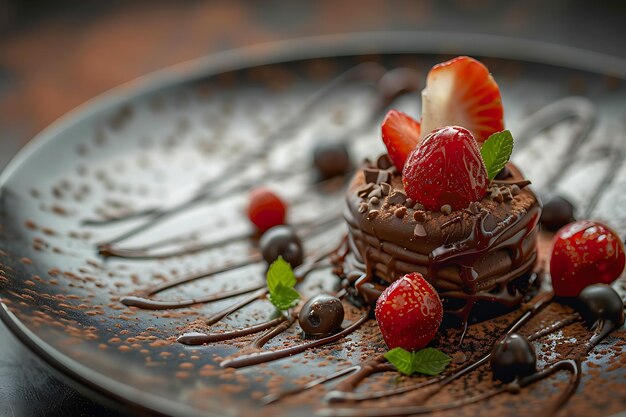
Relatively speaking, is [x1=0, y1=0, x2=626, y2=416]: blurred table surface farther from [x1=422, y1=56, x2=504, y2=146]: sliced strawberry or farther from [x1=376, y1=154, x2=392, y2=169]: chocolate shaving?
[x1=422, y1=56, x2=504, y2=146]: sliced strawberry

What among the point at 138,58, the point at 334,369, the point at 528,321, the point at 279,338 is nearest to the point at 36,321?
the point at 279,338

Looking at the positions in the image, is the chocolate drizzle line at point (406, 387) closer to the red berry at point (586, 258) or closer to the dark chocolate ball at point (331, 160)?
the red berry at point (586, 258)

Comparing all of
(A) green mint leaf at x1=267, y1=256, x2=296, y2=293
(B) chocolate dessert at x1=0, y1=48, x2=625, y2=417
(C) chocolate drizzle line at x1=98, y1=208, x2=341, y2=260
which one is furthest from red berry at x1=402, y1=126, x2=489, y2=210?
(C) chocolate drizzle line at x1=98, y1=208, x2=341, y2=260

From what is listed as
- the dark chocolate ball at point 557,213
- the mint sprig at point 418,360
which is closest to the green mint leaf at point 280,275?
the mint sprig at point 418,360

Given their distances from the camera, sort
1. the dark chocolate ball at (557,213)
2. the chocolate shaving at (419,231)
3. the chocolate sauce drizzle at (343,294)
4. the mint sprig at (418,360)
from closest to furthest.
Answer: the chocolate sauce drizzle at (343,294), the mint sprig at (418,360), the chocolate shaving at (419,231), the dark chocolate ball at (557,213)

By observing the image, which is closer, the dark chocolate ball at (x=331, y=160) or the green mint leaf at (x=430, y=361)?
the green mint leaf at (x=430, y=361)

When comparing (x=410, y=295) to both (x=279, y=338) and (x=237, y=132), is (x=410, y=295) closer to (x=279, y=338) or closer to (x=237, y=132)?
(x=279, y=338)

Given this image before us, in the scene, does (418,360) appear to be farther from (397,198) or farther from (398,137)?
(398,137)
